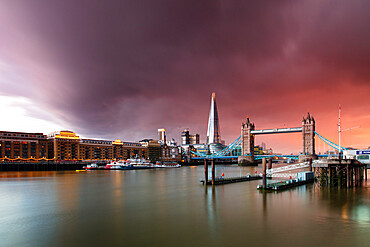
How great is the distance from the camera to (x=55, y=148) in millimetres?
132625

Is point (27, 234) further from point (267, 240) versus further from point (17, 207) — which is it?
point (267, 240)

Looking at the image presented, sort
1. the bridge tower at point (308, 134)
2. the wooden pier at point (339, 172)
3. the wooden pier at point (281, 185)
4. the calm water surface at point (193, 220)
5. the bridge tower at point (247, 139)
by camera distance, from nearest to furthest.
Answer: the calm water surface at point (193, 220), the wooden pier at point (281, 185), the wooden pier at point (339, 172), the bridge tower at point (308, 134), the bridge tower at point (247, 139)

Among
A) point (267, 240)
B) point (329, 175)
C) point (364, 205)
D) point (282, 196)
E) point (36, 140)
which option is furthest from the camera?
point (36, 140)

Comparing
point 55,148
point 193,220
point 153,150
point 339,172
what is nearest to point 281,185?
point 339,172

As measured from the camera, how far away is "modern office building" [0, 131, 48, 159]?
384 ft

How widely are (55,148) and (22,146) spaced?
47.6 feet

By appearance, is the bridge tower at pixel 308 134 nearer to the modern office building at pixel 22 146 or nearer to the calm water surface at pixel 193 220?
the calm water surface at pixel 193 220

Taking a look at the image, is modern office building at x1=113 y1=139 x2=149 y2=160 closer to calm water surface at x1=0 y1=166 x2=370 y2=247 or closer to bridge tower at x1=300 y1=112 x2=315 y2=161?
bridge tower at x1=300 y1=112 x2=315 y2=161

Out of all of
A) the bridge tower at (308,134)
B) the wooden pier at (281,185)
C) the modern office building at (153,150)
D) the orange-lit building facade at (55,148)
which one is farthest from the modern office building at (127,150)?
the wooden pier at (281,185)

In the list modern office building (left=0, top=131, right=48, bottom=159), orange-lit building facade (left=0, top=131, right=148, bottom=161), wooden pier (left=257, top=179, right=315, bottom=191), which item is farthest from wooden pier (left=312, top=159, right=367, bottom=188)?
modern office building (left=0, top=131, right=48, bottom=159)

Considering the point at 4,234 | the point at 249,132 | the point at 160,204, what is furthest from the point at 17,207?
the point at 249,132

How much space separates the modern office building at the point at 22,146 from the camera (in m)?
117

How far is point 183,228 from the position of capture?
2116cm

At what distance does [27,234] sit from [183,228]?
11.7 metres
